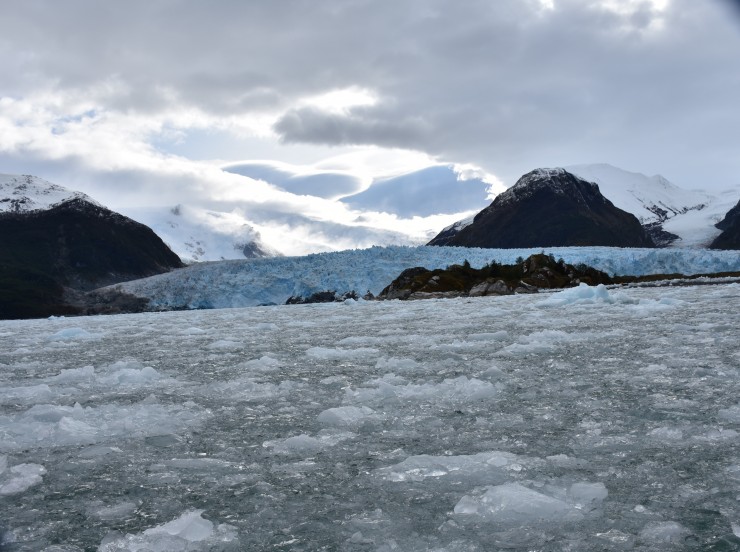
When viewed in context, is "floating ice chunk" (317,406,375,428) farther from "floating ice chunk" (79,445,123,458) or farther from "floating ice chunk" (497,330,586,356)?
"floating ice chunk" (497,330,586,356)

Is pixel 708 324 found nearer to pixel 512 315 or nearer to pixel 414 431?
pixel 512 315

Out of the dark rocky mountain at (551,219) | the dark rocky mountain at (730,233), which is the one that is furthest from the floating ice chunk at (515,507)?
the dark rocky mountain at (730,233)

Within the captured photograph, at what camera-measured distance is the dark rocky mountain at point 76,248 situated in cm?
10503

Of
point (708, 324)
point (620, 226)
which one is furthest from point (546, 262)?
point (620, 226)

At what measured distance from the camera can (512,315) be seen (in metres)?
15.5

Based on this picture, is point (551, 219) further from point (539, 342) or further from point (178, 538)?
point (178, 538)

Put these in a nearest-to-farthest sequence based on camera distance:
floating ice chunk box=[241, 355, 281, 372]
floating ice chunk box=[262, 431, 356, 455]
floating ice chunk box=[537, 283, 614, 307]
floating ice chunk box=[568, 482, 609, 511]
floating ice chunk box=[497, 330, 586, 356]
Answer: floating ice chunk box=[568, 482, 609, 511] → floating ice chunk box=[262, 431, 356, 455] → floating ice chunk box=[241, 355, 281, 372] → floating ice chunk box=[497, 330, 586, 356] → floating ice chunk box=[537, 283, 614, 307]

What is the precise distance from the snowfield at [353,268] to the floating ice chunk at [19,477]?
4112cm

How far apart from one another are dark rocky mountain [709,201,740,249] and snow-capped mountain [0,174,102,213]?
148 m

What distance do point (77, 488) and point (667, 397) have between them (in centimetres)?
497

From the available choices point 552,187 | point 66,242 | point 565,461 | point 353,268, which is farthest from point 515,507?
point 552,187

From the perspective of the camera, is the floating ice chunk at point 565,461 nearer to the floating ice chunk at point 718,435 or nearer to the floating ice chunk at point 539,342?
the floating ice chunk at point 718,435

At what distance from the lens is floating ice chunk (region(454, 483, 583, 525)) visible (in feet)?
10.3

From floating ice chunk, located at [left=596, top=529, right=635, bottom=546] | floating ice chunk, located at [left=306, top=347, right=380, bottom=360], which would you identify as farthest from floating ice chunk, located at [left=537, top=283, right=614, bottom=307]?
floating ice chunk, located at [left=596, top=529, right=635, bottom=546]
